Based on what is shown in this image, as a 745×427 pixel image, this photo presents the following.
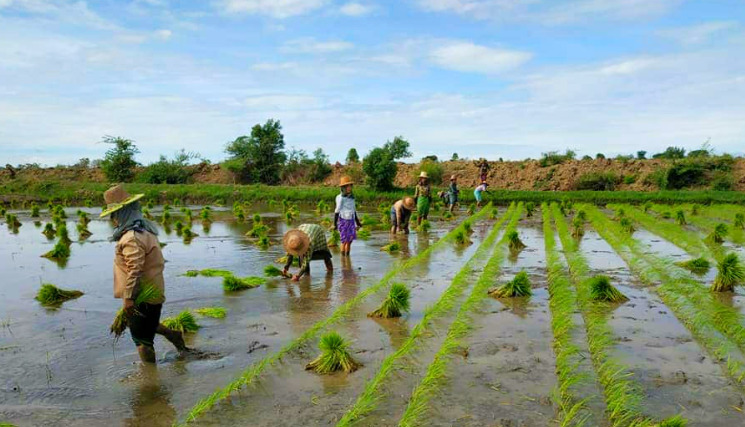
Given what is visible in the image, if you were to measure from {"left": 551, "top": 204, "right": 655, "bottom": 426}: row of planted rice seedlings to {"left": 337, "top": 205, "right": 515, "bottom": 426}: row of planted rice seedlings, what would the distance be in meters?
1.48

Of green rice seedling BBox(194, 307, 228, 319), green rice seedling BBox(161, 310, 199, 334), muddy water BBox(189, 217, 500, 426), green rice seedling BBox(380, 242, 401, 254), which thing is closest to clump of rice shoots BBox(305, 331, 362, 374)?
muddy water BBox(189, 217, 500, 426)

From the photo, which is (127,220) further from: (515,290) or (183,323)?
(515,290)

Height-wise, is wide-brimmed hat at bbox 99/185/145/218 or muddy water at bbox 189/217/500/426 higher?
wide-brimmed hat at bbox 99/185/145/218

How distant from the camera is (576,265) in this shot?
8.91 metres

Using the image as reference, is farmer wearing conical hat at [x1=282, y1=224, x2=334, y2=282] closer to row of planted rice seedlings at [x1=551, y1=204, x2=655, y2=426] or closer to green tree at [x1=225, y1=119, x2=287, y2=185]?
row of planted rice seedlings at [x1=551, y1=204, x2=655, y2=426]

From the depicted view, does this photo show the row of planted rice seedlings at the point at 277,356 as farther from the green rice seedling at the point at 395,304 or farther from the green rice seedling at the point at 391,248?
the green rice seedling at the point at 391,248

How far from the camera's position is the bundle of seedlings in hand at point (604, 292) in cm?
682

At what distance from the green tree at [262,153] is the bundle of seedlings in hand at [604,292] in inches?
1333

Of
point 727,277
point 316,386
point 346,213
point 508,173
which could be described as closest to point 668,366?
point 316,386

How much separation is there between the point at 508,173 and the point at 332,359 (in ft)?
119

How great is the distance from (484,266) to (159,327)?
585 centimetres

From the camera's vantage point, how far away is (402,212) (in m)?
14.5

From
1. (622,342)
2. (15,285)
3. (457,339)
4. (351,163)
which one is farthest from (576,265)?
(351,163)

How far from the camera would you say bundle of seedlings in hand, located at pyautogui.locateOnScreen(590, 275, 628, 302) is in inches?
269
